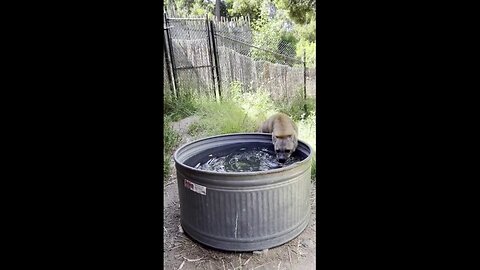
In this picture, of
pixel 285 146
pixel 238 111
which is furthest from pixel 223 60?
pixel 285 146

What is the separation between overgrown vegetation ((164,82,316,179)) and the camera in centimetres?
215

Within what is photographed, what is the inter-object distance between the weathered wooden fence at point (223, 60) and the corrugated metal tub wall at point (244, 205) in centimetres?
123

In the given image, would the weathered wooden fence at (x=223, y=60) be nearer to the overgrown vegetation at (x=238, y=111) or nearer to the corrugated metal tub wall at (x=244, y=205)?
the overgrown vegetation at (x=238, y=111)

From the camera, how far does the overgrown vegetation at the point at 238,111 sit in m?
2.15

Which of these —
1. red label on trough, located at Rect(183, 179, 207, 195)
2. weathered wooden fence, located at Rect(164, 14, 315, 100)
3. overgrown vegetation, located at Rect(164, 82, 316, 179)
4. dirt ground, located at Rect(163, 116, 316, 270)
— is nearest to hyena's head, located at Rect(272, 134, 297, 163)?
overgrown vegetation, located at Rect(164, 82, 316, 179)

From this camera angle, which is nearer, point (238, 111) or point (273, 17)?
point (273, 17)

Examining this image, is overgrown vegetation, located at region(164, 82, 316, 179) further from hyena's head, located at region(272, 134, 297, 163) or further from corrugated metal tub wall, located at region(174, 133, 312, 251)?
corrugated metal tub wall, located at region(174, 133, 312, 251)

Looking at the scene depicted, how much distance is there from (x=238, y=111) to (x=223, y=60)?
83 centimetres

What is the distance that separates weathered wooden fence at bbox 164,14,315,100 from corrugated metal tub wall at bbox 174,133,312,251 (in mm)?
1228

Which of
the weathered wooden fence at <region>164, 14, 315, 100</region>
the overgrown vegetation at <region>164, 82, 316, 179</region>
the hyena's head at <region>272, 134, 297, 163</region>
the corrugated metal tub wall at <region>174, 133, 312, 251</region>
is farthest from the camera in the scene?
the weathered wooden fence at <region>164, 14, 315, 100</region>

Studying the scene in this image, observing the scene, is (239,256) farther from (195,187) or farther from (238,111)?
(238,111)

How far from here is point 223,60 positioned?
3.04m
